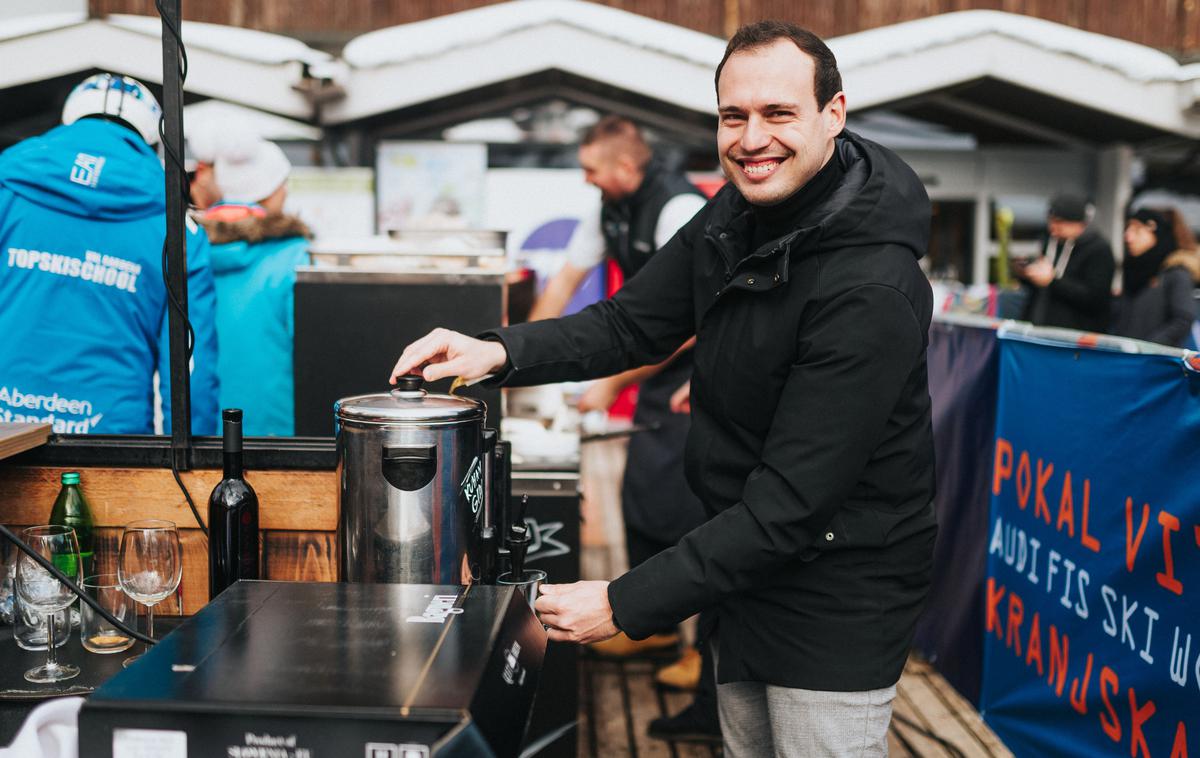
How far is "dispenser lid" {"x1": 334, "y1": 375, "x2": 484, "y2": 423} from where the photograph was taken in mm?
1688

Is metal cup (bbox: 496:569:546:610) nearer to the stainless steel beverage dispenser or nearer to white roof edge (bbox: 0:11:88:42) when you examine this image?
the stainless steel beverage dispenser

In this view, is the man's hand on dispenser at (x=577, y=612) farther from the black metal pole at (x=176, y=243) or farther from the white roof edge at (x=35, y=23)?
the white roof edge at (x=35, y=23)

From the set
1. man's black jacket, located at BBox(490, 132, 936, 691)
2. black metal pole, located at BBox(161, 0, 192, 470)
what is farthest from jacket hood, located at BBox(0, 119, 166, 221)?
man's black jacket, located at BBox(490, 132, 936, 691)

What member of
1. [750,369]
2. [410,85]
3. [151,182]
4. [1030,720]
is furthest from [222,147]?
[410,85]

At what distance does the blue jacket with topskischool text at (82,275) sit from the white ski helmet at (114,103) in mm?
47

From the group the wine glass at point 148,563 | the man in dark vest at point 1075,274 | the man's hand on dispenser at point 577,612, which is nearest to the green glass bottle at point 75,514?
the wine glass at point 148,563

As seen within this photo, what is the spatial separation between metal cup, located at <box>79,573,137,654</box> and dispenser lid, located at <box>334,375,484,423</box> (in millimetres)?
468

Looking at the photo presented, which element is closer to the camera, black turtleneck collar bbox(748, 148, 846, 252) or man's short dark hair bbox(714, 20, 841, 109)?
man's short dark hair bbox(714, 20, 841, 109)

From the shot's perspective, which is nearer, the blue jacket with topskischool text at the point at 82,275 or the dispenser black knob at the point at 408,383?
the dispenser black knob at the point at 408,383

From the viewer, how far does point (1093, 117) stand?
8766mm

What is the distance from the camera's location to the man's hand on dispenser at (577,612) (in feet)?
5.45

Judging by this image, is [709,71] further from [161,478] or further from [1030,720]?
[161,478]

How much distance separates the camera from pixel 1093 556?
281 centimetres

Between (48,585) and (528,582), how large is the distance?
0.76m
